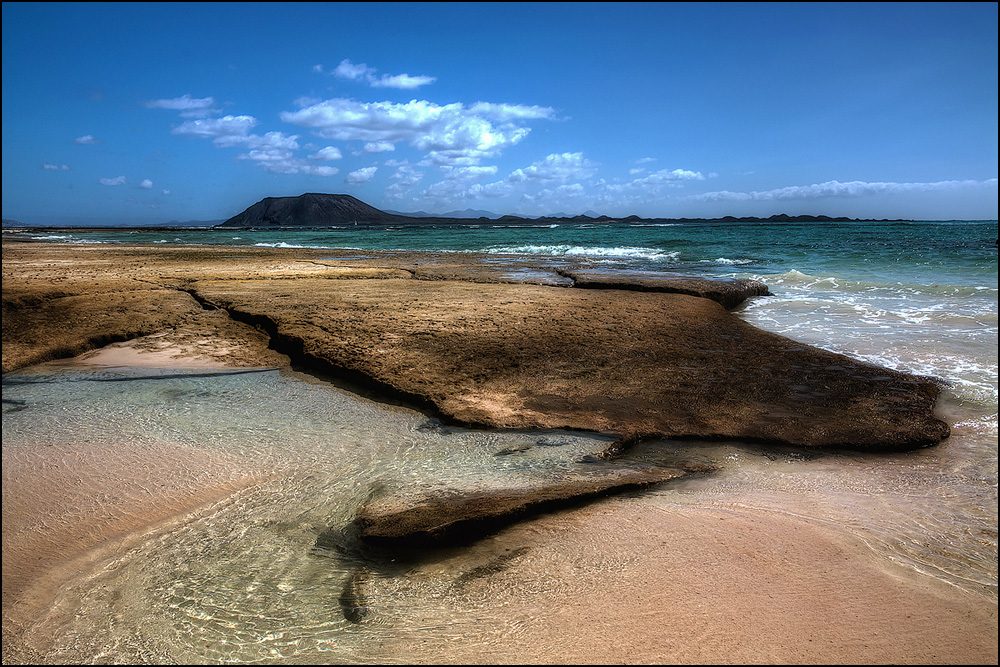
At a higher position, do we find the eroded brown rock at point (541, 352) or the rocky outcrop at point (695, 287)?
the rocky outcrop at point (695, 287)

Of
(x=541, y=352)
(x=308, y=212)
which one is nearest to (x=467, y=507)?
(x=541, y=352)

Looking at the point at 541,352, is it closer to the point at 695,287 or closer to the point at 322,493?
the point at 322,493

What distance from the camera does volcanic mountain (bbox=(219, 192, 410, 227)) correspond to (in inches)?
5630

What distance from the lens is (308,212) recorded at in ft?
476

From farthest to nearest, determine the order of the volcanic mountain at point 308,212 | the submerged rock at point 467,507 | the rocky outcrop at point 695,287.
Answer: the volcanic mountain at point 308,212
the rocky outcrop at point 695,287
the submerged rock at point 467,507

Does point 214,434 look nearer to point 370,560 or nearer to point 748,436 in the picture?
point 370,560

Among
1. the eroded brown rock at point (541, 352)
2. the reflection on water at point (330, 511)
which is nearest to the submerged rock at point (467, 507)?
the reflection on water at point (330, 511)

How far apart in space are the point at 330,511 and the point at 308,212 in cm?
15424

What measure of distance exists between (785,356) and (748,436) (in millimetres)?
2103

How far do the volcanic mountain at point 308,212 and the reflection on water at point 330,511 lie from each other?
461 ft

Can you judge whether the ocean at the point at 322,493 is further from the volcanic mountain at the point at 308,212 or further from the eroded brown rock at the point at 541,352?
the volcanic mountain at the point at 308,212

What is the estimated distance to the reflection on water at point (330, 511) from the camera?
6.28 feet

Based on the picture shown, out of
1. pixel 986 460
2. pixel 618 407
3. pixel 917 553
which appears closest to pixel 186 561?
pixel 618 407

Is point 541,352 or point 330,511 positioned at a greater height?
point 541,352
